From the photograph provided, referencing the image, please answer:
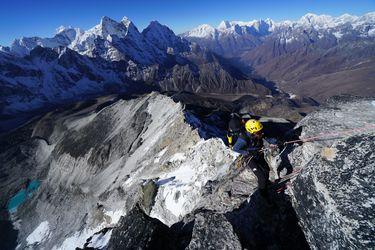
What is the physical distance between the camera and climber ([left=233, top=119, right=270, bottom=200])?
1539 centimetres

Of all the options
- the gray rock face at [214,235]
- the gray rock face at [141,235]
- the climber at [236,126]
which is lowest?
the gray rock face at [141,235]

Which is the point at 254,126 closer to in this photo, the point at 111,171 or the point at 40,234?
the point at 111,171

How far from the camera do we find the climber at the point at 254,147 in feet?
50.5

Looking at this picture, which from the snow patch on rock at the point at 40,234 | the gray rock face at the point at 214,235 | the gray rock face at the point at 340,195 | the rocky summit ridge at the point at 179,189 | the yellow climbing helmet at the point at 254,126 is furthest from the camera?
the snow patch on rock at the point at 40,234

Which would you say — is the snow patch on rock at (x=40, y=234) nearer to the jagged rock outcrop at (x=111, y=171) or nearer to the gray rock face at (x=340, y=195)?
the jagged rock outcrop at (x=111, y=171)

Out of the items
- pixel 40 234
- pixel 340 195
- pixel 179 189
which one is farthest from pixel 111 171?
pixel 340 195

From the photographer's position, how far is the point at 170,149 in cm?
4612

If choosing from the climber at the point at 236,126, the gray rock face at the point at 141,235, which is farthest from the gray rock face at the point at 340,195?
the gray rock face at the point at 141,235

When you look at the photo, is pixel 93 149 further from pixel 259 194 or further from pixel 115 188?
pixel 259 194

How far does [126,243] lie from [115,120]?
72.4 meters

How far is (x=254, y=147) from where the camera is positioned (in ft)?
52.4

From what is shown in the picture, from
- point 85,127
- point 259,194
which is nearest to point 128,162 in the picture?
point 85,127

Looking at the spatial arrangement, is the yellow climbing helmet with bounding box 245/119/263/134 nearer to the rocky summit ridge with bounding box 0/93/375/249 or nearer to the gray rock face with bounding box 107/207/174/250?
the rocky summit ridge with bounding box 0/93/375/249

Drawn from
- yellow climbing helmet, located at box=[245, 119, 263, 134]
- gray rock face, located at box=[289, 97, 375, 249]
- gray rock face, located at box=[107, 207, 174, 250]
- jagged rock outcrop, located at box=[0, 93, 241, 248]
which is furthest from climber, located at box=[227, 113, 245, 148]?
jagged rock outcrop, located at box=[0, 93, 241, 248]
